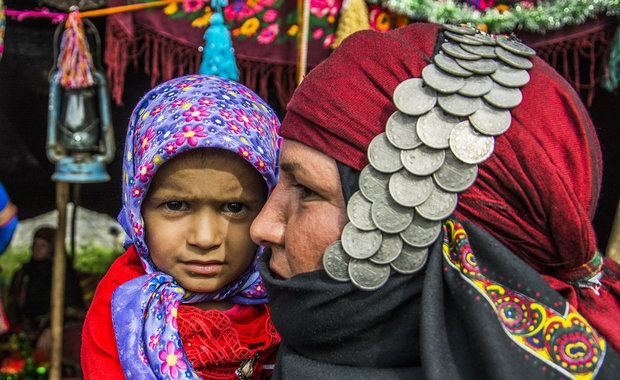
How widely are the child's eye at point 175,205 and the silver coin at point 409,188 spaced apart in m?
0.83

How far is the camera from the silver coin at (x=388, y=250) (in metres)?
1.11

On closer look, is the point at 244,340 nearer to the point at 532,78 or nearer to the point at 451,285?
the point at 451,285

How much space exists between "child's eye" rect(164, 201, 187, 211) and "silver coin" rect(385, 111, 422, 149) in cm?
84

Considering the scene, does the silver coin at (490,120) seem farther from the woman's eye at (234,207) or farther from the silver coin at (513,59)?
the woman's eye at (234,207)

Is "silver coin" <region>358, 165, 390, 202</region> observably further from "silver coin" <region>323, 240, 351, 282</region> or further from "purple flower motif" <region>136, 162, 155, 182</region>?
"purple flower motif" <region>136, 162, 155, 182</region>

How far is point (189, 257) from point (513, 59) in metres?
1.06

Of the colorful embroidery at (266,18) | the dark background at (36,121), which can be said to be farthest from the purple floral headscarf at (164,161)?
the dark background at (36,121)

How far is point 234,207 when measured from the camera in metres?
1.77

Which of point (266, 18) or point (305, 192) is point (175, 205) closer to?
point (305, 192)

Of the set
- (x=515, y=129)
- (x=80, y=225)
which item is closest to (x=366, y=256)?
(x=515, y=129)

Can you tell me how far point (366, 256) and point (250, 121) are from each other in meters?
0.89

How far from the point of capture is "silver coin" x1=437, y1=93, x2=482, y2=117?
1.09 metres

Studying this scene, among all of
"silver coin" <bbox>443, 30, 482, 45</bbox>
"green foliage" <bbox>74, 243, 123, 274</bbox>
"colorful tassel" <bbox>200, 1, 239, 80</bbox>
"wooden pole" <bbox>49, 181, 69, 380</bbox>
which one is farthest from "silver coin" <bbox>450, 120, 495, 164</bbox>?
"green foliage" <bbox>74, 243, 123, 274</bbox>

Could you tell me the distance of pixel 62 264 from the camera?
320 cm
